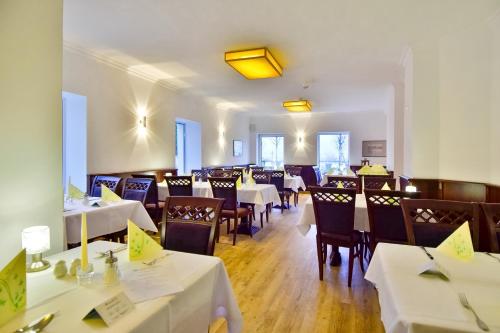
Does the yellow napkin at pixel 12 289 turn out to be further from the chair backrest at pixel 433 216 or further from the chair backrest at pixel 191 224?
the chair backrest at pixel 433 216

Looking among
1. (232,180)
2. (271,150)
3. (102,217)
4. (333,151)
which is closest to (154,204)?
(232,180)

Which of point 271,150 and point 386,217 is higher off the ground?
point 271,150

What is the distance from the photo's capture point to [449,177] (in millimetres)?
3523

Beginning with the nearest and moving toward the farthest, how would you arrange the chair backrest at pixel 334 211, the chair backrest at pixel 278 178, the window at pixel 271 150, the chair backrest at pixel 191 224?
1. the chair backrest at pixel 191 224
2. the chair backrest at pixel 334 211
3. the chair backrest at pixel 278 178
4. the window at pixel 271 150

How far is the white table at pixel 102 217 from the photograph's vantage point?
2350mm

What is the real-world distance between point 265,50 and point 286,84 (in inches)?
91.8

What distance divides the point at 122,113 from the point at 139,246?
156 inches

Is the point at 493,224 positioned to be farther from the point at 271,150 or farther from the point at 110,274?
the point at 271,150

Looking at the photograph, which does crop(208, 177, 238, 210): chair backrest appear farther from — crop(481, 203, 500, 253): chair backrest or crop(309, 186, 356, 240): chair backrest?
crop(481, 203, 500, 253): chair backrest

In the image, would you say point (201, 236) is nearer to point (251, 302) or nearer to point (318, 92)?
point (251, 302)

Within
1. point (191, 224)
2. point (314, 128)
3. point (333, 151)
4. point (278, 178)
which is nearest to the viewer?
point (191, 224)

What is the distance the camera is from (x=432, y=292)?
3.31 ft

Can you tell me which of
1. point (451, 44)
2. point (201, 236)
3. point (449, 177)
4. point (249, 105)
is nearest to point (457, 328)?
point (201, 236)

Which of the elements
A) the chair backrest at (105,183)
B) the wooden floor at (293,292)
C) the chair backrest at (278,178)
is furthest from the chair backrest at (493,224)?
the chair backrest at (278,178)
